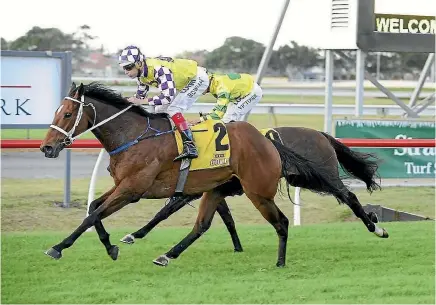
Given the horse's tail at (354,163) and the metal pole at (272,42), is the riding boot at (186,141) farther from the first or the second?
the metal pole at (272,42)

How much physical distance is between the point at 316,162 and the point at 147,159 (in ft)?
5.48

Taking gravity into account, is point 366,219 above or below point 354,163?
below

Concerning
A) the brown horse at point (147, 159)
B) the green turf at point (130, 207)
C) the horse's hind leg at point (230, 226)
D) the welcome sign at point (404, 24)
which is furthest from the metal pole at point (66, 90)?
the welcome sign at point (404, 24)

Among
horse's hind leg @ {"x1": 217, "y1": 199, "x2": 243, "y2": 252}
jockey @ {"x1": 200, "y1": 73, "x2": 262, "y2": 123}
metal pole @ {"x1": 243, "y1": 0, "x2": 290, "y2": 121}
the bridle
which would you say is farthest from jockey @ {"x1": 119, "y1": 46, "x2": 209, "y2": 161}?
metal pole @ {"x1": 243, "y1": 0, "x2": 290, "y2": 121}

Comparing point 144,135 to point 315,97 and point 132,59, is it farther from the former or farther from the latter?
point 315,97

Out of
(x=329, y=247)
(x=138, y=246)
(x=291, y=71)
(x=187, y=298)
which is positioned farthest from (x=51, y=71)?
(x=291, y=71)

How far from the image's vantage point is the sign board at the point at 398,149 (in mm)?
11255

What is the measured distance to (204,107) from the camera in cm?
1911

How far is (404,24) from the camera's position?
1199 cm

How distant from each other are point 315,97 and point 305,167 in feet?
88.7

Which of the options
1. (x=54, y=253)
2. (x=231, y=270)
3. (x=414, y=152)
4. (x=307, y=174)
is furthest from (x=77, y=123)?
(x=414, y=152)

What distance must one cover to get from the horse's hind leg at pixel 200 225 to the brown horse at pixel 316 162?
491 millimetres

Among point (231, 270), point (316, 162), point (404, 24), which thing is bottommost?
point (231, 270)

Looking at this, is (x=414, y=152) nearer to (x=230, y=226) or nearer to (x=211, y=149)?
(x=230, y=226)
